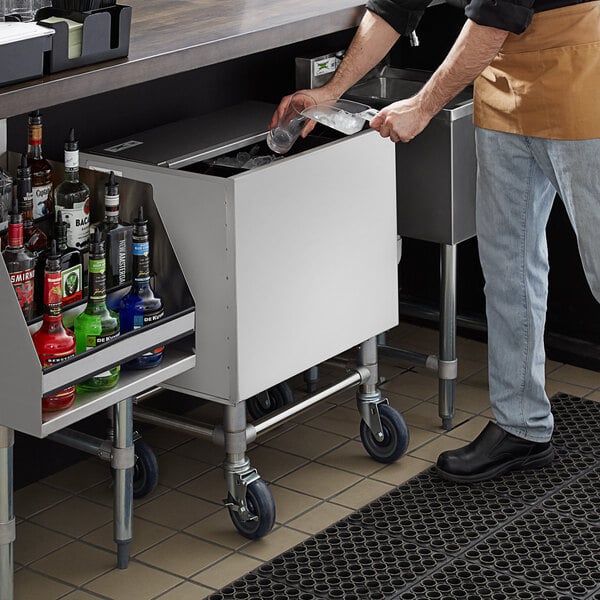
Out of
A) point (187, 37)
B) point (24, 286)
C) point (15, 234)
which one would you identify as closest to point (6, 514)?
point (24, 286)

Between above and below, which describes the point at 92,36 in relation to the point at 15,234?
above

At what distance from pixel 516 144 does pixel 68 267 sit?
3.60ft

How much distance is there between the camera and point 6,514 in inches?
103

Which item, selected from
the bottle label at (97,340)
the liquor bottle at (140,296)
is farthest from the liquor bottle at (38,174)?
the bottle label at (97,340)

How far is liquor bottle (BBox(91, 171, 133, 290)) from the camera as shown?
8.89ft

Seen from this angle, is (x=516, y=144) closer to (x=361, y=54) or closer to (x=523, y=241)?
(x=523, y=241)

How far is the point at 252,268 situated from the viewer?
2.87 metres

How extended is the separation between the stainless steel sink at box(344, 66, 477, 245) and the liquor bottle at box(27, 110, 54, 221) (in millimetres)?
1065

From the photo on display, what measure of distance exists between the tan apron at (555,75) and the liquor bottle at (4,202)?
114 cm

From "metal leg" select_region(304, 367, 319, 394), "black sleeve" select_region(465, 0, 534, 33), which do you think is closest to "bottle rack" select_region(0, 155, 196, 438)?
"black sleeve" select_region(465, 0, 534, 33)

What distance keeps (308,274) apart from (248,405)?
82 centimetres

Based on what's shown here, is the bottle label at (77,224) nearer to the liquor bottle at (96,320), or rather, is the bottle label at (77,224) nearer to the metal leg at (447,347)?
the liquor bottle at (96,320)

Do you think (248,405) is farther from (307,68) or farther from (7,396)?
(7,396)

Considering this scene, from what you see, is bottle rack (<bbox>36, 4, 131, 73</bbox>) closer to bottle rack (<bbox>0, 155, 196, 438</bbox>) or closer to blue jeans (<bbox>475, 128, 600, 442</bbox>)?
bottle rack (<bbox>0, 155, 196, 438</bbox>)
